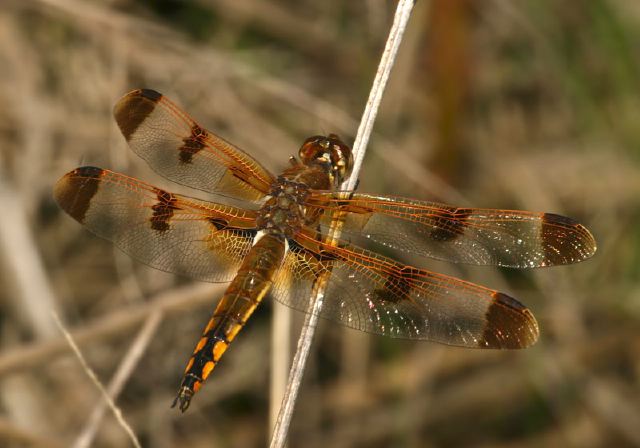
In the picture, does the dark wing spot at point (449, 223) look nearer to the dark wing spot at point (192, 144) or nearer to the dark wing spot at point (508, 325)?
the dark wing spot at point (508, 325)

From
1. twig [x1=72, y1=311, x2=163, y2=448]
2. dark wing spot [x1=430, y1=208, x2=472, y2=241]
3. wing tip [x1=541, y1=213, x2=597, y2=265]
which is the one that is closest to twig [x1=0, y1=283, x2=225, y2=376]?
twig [x1=72, y1=311, x2=163, y2=448]

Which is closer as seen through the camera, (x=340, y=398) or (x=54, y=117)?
(x=54, y=117)

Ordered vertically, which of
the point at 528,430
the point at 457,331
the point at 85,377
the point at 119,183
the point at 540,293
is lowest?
the point at 85,377

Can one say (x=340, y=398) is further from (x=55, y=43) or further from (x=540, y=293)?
(x=55, y=43)

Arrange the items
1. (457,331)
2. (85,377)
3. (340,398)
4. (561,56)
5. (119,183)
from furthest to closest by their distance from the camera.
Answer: (561,56) → (340,398) → (85,377) → (119,183) → (457,331)

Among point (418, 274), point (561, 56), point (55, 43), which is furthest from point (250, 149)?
point (561, 56)

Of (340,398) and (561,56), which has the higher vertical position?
(561,56)

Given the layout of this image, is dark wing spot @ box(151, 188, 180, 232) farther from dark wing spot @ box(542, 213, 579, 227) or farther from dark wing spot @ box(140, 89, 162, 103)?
dark wing spot @ box(542, 213, 579, 227)

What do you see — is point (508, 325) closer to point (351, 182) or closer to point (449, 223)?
point (449, 223)
